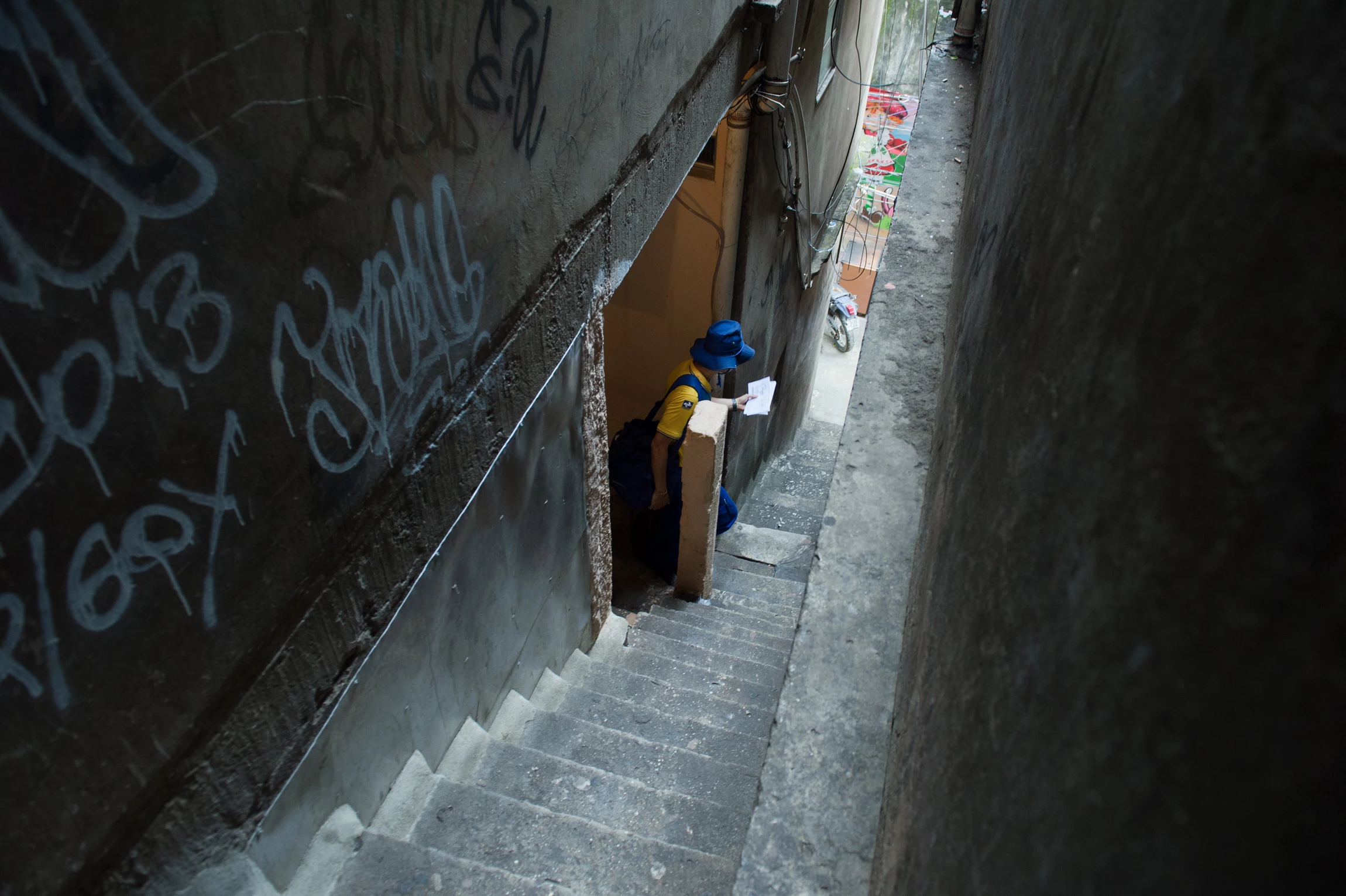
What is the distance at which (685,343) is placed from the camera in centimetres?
783

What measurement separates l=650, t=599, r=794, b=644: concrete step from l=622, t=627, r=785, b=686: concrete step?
1.96 ft

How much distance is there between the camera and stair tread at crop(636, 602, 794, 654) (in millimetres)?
5645

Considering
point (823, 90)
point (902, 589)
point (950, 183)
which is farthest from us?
point (823, 90)

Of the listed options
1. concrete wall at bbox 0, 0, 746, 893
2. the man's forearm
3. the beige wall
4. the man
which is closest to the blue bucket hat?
the man

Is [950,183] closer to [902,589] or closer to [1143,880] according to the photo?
[902,589]

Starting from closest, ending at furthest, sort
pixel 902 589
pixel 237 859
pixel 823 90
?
pixel 237 859 < pixel 902 589 < pixel 823 90

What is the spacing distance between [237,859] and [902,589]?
2105 millimetres

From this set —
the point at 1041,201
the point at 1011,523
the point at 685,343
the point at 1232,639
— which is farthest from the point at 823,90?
the point at 1232,639

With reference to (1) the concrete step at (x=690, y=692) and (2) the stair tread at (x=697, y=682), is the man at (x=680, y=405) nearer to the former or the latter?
(2) the stair tread at (x=697, y=682)

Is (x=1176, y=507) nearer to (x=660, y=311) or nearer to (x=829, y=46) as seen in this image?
(x=660, y=311)

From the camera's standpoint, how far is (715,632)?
602 centimetres

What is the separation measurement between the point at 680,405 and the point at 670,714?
95.7 inches

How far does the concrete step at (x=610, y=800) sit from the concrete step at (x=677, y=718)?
0.48m

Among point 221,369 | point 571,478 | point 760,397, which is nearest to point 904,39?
point 760,397
